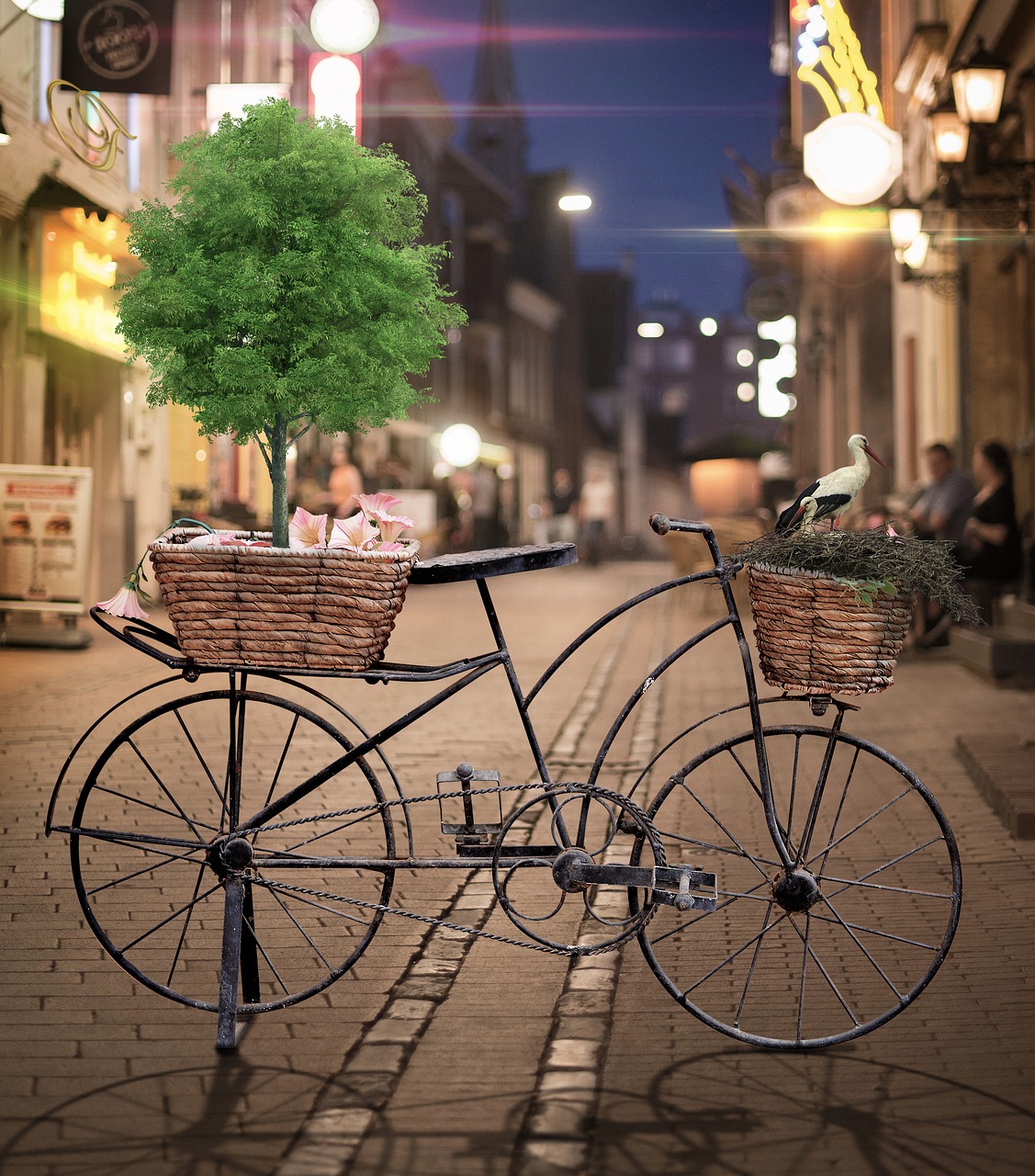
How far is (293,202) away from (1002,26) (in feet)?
36.8

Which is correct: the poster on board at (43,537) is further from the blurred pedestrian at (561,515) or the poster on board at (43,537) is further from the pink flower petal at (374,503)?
the blurred pedestrian at (561,515)

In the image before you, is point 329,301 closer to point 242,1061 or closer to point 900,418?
point 242,1061

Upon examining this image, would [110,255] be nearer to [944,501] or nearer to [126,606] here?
[944,501]

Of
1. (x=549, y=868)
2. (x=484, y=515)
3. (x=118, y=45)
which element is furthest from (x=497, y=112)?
(x=549, y=868)

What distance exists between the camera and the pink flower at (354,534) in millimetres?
3906

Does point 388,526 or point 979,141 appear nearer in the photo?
point 388,526

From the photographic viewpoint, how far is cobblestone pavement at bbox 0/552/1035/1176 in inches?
133

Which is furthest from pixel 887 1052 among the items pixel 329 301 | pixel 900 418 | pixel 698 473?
pixel 698 473

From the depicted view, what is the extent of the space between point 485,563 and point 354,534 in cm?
32

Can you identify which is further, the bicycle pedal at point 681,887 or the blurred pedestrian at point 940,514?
the blurred pedestrian at point 940,514

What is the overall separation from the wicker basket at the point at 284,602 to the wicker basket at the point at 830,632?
92cm

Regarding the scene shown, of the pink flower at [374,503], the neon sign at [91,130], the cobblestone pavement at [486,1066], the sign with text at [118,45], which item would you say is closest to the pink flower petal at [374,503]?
the pink flower at [374,503]

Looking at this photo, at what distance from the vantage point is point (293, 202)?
4160 mm

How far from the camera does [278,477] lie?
426 cm
